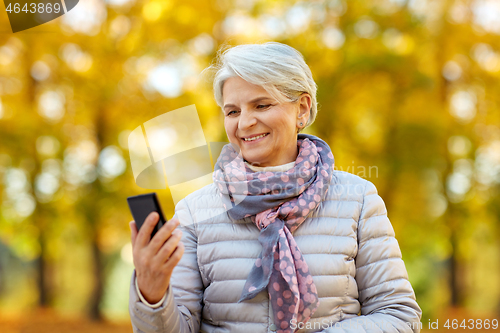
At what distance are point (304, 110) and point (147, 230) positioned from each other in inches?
42.9

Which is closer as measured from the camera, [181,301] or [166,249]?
[166,249]

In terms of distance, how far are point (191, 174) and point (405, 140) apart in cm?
464

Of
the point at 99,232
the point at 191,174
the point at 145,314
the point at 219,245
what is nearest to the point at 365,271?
the point at 219,245

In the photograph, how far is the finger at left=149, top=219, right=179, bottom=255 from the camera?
4.23ft

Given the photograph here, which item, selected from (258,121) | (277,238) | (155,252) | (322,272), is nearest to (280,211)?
(277,238)

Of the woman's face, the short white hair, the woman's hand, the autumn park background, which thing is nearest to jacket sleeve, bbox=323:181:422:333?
the woman's face

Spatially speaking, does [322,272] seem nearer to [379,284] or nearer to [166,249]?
[379,284]

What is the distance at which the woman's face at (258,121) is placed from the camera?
71.9 inches

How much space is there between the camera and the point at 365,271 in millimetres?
1780

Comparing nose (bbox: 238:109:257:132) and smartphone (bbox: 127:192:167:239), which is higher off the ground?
nose (bbox: 238:109:257:132)

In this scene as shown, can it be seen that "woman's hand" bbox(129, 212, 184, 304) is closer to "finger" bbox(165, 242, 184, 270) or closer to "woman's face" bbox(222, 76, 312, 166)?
"finger" bbox(165, 242, 184, 270)

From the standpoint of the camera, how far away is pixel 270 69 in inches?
70.9

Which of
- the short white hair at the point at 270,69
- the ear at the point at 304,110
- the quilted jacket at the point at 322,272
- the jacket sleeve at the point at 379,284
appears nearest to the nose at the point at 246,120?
the short white hair at the point at 270,69

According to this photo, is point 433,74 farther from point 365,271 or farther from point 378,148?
point 365,271
